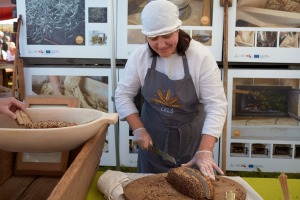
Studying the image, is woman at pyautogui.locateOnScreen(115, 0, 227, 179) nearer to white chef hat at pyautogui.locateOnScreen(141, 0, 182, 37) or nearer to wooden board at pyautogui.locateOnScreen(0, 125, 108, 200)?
white chef hat at pyautogui.locateOnScreen(141, 0, 182, 37)

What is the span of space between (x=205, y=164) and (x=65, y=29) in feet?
6.23

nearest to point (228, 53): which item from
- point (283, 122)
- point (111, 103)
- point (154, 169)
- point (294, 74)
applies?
point (294, 74)

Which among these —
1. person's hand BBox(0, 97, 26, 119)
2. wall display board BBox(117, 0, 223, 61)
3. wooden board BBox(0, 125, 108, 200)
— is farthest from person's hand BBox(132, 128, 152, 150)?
wall display board BBox(117, 0, 223, 61)

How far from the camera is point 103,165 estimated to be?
10.6ft

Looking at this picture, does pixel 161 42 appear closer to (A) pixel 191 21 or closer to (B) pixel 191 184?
(B) pixel 191 184

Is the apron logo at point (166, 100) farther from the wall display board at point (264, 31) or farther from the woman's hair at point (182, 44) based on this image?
the wall display board at point (264, 31)

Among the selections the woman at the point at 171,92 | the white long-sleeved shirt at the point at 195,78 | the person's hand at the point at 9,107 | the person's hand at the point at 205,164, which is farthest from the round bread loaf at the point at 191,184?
the person's hand at the point at 9,107

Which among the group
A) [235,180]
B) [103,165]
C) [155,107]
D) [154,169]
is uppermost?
[155,107]

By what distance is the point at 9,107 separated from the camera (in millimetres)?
1396

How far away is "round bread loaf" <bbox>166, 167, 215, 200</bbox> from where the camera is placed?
122 centimetres

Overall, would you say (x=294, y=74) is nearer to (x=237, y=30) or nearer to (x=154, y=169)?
(x=237, y=30)

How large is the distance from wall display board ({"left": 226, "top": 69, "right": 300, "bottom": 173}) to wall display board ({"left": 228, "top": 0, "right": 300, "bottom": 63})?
6.5 inches

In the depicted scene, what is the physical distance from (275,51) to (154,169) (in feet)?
4.97

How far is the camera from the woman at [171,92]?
5.59 ft
